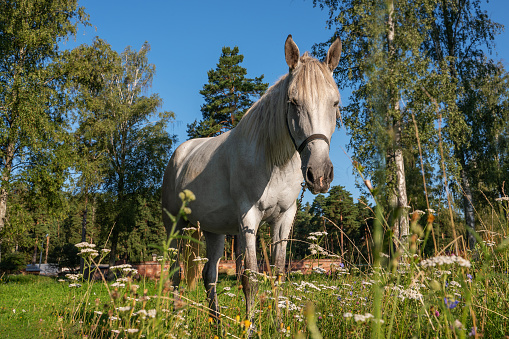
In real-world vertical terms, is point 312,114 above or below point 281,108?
below

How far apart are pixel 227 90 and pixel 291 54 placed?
84.3 feet

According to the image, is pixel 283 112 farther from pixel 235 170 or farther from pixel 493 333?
pixel 493 333

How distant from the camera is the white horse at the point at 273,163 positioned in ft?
A: 8.82

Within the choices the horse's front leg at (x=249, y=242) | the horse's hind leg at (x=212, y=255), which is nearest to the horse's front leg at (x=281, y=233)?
the horse's front leg at (x=249, y=242)

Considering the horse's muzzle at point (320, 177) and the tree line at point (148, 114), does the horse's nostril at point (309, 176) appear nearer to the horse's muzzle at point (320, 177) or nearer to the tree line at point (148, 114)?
the horse's muzzle at point (320, 177)

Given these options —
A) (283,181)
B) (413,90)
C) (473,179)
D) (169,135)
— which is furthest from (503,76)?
(283,181)

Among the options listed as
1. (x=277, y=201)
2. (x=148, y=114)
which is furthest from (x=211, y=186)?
(x=148, y=114)

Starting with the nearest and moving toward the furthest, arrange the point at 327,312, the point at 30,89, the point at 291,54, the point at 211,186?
the point at 327,312, the point at 291,54, the point at 211,186, the point at 30,89

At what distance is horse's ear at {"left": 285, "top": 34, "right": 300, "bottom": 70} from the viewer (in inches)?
117

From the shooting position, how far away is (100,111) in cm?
2480

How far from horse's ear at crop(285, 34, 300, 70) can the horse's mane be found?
0.05 meters

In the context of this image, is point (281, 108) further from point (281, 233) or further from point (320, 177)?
point (281, 233)

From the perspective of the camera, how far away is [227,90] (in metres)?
28.1

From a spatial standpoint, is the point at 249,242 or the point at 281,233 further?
the point at 281,233
